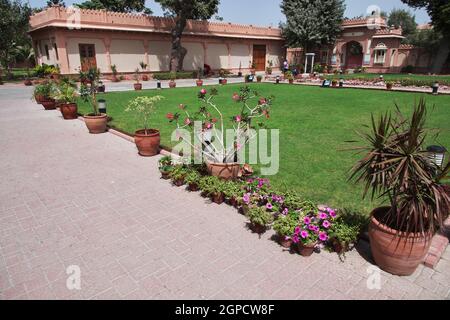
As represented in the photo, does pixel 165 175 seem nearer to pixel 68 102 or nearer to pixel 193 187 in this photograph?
pixel 193 187

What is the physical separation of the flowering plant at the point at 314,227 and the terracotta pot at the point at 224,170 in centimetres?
177

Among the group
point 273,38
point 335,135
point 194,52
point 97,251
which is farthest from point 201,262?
point 273,38

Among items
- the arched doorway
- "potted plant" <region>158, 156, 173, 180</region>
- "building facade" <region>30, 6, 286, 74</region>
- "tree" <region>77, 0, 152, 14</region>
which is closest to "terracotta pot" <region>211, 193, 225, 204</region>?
"potted plant" <region>158, 156, 173, 180</region>

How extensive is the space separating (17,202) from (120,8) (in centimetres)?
3848

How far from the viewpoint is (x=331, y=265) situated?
11.7 feet

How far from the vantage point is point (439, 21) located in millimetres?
29062

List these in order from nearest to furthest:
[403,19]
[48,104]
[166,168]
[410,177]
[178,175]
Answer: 1. [410,177]
2. [178,175]
3. [166,168]
4. [48,104]
5. [403,19]

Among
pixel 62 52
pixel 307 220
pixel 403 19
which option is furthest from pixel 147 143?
pixel 403 19

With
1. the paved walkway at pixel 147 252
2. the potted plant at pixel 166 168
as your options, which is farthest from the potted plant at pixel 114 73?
the potted plant at pixel 166 168

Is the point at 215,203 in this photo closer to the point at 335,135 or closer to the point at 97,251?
the point at 97,251

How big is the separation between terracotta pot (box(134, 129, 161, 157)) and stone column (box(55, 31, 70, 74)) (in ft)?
65.1

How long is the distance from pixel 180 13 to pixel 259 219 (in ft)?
86.2

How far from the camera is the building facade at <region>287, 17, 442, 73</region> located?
33844 millimetres

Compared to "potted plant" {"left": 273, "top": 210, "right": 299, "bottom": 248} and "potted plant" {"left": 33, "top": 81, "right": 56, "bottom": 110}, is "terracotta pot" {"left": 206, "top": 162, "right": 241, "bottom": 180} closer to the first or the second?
Answer: "potted plant" {"left": 273, "top": 210, "right": 299, "bottom": 248}
